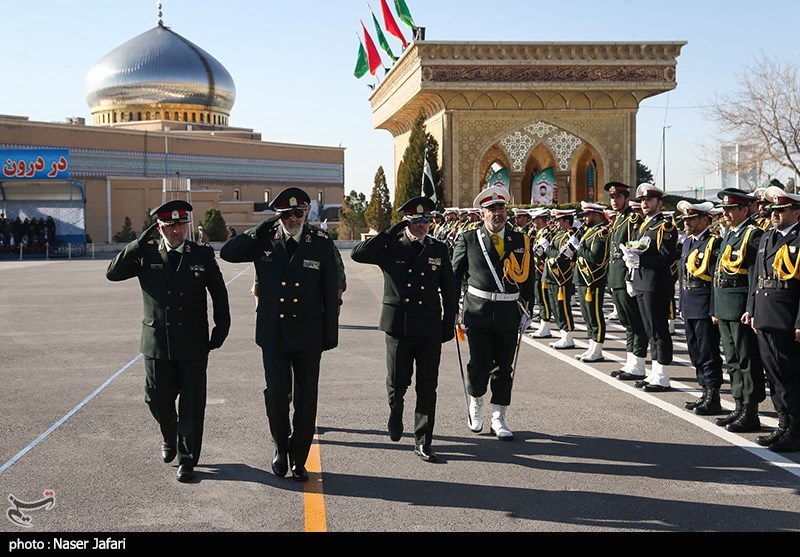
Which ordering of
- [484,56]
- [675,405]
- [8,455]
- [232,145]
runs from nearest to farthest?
1. [8,455]
2. [675,405]
3. [484,56]
4. [232,145]

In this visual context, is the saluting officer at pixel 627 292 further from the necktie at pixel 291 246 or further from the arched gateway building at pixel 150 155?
the arched gateway building at pixel 150 155

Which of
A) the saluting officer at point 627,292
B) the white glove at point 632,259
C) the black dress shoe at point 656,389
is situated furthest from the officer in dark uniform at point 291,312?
the saluting officer at point 627,292

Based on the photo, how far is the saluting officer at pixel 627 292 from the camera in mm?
9953

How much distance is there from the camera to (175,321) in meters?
6.29

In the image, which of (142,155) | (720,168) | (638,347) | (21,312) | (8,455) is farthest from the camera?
(142,155)

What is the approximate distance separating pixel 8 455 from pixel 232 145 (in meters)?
63.2

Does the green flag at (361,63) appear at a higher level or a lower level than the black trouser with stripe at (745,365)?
higher

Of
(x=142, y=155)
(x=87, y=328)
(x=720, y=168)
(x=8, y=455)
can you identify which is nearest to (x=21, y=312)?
(x=87, y=328)

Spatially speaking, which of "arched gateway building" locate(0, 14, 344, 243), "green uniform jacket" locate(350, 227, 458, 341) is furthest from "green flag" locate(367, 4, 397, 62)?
"green uniform jacket" locate(350, 227, 458, 341)

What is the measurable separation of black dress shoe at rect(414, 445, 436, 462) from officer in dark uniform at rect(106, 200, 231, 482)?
5.35 feet

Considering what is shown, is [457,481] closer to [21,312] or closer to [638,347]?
[638,347]

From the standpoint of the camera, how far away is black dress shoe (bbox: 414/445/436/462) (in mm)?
6598

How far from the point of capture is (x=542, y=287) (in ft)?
46.6

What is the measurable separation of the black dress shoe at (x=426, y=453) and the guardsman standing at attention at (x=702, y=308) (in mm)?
2955
